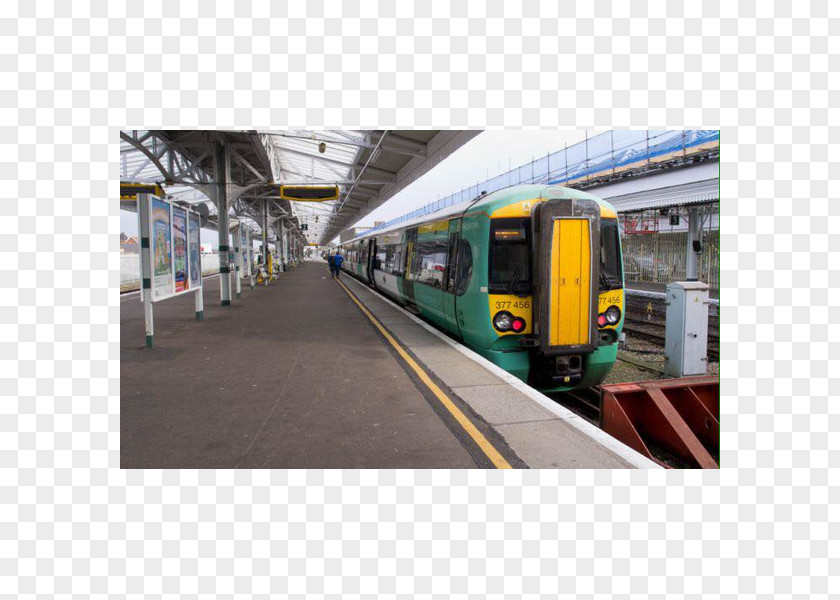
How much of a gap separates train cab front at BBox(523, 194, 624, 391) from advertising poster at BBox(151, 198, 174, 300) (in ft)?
20.1

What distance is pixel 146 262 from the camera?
7922 mm

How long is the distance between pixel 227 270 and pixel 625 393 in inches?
470

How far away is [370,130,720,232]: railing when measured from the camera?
46.4ft

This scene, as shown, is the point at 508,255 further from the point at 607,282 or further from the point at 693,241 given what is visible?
the point at 693,241

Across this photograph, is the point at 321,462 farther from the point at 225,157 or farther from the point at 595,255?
the point at 225,157

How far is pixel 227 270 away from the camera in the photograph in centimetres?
1423

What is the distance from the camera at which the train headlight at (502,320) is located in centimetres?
656

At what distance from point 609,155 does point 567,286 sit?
14.2m

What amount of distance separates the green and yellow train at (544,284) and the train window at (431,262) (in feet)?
4.16

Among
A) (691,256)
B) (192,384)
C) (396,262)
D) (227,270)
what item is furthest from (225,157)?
(691,256)

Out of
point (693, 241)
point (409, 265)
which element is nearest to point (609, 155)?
point (693, 241)

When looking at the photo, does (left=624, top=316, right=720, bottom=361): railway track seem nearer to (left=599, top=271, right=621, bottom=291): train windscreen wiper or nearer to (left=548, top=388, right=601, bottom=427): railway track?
(left=548, top=388, right=601, bottom=427): railway track

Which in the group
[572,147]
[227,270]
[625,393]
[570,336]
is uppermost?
[572,147]

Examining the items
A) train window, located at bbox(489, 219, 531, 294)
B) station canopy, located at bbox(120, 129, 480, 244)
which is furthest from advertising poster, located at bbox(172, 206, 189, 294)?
train window, located at bbox(489, 219, 531, 294)
